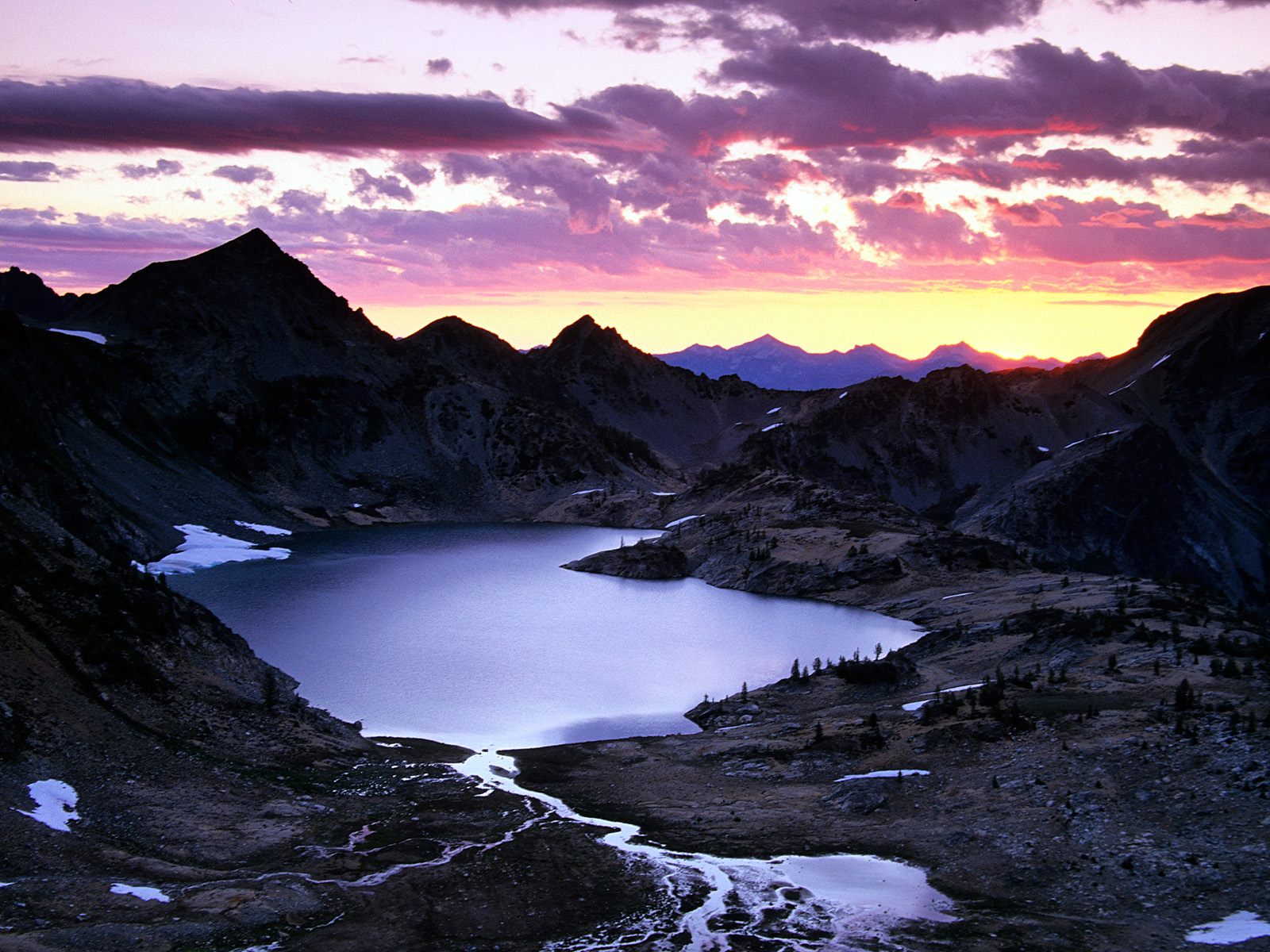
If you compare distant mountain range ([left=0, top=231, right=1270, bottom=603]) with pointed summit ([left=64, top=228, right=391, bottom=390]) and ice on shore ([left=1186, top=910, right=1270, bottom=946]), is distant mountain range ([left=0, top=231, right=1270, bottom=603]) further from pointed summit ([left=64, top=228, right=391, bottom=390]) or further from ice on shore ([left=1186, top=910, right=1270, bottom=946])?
ice on shore ([left=1186, top=910, right=1270, bottom=946])

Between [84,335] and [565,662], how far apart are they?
115738mm

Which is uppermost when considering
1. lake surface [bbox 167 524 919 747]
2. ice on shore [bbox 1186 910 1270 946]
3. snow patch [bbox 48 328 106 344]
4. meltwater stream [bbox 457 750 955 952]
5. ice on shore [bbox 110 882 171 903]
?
snow patch [bbox 48 328 106 344]

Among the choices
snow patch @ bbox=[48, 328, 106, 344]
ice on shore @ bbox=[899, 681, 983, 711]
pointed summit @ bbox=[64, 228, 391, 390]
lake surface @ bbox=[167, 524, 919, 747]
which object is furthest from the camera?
pointed summit @ bbox=[64, 228, 391, 390]

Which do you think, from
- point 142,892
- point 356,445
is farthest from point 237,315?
point 142,892

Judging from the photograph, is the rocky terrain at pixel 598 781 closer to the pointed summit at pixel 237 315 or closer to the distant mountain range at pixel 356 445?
the distant mountain range at pixel 356 445

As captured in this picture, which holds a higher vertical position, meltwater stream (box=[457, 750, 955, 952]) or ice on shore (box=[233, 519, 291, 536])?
meltwater stream (box=[457, 750, 955, 952])

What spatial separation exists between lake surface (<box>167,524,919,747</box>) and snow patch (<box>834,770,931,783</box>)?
1675 centimetres

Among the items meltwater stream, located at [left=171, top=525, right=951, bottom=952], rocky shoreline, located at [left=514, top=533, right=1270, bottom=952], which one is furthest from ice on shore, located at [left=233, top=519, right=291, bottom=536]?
rocky shoreline, located at [left=514, top=533, right=1270, bottom=952]

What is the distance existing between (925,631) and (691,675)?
27.3 meters

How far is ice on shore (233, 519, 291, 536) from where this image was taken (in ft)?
447

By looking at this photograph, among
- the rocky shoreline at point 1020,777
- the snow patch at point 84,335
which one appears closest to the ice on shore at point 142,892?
the rocky shoreline at point 1020,777

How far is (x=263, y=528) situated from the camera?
139250 mm

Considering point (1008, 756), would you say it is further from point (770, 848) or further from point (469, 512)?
point (469, 512)

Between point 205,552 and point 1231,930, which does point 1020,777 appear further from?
point 205,552
